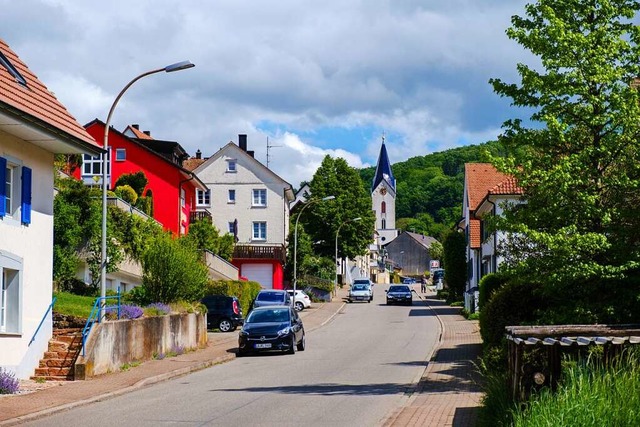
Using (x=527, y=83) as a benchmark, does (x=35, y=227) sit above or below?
below

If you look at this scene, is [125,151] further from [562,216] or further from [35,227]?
[562,216]

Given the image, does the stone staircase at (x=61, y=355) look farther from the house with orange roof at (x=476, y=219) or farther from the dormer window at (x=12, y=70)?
the house with orange roof at (x=476, y=219)

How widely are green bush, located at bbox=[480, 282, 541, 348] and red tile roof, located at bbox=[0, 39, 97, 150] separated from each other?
34.3 ft

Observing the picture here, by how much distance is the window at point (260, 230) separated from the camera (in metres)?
77.3

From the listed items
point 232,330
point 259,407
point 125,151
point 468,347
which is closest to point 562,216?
point 259,407

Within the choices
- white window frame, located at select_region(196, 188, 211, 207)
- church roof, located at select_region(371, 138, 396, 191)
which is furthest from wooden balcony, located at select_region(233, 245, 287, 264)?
church roof, located at select_region(371, 138, 396, 191)

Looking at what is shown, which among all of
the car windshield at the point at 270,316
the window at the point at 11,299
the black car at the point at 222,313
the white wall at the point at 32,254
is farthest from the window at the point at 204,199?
the window at the point at 11,299

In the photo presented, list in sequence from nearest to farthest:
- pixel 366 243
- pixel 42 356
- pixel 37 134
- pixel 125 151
Result: pixel 37 134 → pixel 42 356 → pixel 125 151 → pixel 366 243

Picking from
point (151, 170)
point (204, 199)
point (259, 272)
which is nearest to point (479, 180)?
point (259, 272)

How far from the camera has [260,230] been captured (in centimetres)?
7750

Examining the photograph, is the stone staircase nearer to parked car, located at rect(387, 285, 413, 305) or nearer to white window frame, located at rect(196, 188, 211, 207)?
parked car, located at rect(387, 285, 413, 305)

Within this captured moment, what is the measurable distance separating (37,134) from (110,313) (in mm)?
5854

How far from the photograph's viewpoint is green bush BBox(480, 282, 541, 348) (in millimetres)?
21375

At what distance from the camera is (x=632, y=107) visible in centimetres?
1594
